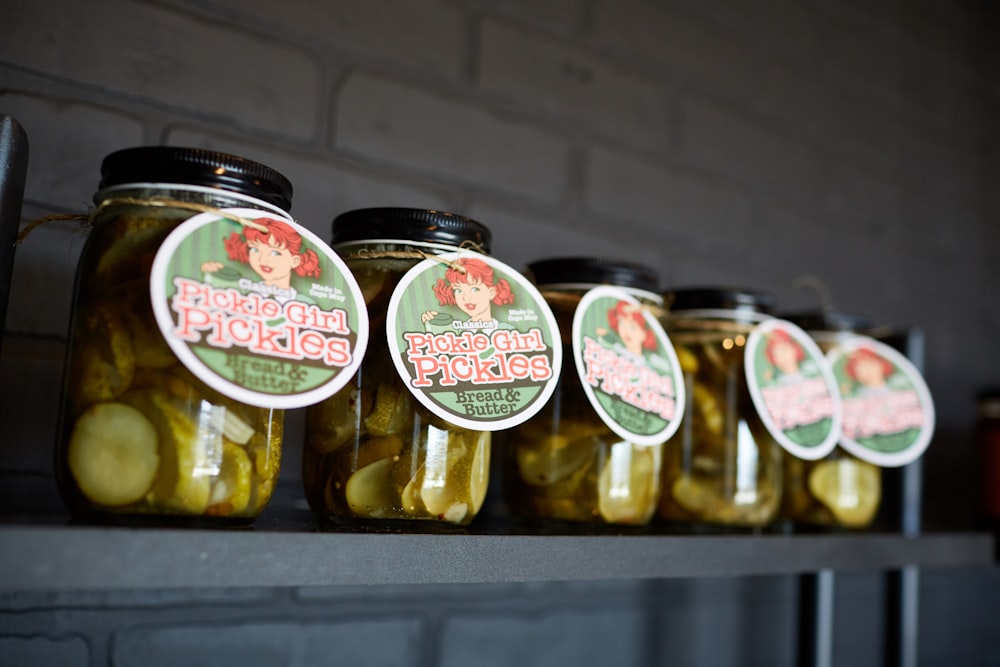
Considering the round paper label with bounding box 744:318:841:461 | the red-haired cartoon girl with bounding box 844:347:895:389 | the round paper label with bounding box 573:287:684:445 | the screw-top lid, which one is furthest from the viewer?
the red-haired cartoon girl with bounding box 844:347:895:389

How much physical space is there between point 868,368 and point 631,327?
1.13 feet

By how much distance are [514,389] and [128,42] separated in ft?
1.64

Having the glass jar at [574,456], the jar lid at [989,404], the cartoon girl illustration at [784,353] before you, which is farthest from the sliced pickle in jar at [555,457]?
the jar lid at [989,404]

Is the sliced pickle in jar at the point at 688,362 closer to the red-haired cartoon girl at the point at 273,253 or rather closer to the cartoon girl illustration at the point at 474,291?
the cartoon girl illustration at the point at 474,291

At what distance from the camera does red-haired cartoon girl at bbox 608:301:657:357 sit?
74 cm

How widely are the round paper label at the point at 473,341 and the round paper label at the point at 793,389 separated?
9.9 inches

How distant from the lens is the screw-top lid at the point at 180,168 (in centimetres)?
55

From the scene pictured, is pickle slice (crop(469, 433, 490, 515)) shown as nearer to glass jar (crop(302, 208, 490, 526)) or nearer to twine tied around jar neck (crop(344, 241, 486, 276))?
glass jar (crop(302, 208, 490, 526))

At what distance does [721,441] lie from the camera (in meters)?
0.83

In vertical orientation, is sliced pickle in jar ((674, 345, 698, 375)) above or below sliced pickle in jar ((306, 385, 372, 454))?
above

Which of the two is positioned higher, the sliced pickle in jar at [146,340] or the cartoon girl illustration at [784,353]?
the cartoon girl illustration at [784,353]

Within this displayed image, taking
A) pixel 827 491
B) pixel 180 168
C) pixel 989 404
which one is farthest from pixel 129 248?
pixel 989 404

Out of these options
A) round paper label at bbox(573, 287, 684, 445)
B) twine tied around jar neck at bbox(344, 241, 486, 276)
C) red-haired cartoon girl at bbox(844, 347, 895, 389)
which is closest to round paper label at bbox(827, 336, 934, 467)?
red-haired cartoon girl at bbox(844, 347, 895, 389)

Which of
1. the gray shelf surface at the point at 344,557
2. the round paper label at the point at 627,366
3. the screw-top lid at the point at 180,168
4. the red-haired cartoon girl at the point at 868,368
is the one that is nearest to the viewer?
the gray shelf surface at the point at 344,557
